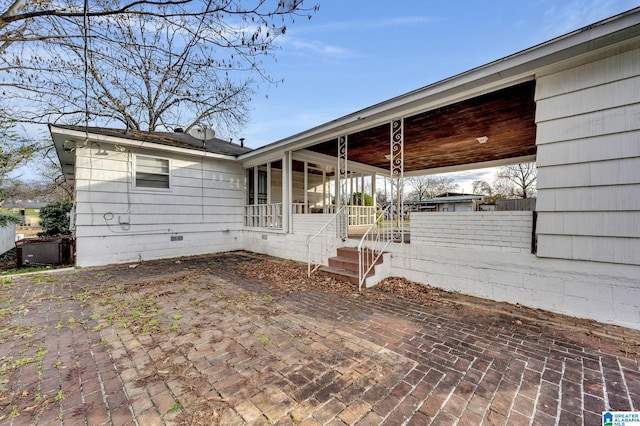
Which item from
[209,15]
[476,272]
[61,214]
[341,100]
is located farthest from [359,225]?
[61,214]

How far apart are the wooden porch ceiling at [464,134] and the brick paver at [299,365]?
3361 millimetres

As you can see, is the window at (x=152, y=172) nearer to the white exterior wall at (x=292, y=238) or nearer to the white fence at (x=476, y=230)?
the white exterior wall at (x=292, y=238)

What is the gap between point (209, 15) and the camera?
149 inches

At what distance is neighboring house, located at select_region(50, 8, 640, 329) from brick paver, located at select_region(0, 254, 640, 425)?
0.82 metres

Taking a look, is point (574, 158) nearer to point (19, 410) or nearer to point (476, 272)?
point (476, 272)

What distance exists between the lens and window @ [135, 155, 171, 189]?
724 centimetres

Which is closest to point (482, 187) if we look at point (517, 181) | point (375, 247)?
point (517, 181)

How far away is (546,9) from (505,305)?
5226mm

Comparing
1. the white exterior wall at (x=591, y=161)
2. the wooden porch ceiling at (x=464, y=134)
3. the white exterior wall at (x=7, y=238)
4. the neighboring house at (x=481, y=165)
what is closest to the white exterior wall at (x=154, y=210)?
the neighboring house at (x=481, y=165)

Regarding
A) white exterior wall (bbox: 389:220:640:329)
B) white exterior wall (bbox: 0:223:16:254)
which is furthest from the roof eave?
white exterior wall (bbox: 0:223:16:254)

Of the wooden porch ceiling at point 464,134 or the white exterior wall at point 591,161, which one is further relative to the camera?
the wooden porch ceiling at point 464,134

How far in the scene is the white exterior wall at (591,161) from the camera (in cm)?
299

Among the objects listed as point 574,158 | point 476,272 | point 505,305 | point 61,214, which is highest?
point 574,158

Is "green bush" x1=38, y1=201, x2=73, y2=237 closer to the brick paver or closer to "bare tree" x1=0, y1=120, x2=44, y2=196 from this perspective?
"bare tree" x1=0, y1=120, x2=44, y2=196
